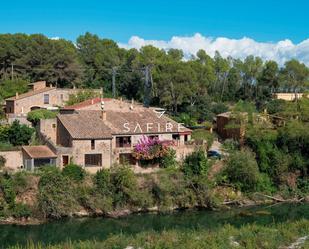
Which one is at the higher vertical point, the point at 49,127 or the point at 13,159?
the point at 49,127

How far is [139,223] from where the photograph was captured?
34.0 metres

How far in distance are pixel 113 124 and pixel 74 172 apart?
24.8 ft

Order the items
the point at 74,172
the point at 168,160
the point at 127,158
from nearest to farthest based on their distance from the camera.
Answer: the point at 74,172
the point at 127,158
the point at 168,160

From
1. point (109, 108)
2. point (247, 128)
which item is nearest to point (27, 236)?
point (109, 108)

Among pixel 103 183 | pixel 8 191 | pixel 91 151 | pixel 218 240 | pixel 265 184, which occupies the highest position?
pixel 91 151

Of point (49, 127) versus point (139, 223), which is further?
point (49, 127)

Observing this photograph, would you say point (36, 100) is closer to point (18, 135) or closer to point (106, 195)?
point (18, 135)

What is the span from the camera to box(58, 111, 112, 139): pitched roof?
38.9m

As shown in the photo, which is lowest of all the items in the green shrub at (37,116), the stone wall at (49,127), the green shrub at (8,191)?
the green shrub at (8,191)

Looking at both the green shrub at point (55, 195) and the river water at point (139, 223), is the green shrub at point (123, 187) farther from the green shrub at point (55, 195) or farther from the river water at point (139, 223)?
the green shrub at point (55, 195)

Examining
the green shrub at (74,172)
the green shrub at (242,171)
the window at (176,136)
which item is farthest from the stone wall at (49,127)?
the green shrub at (242,171)

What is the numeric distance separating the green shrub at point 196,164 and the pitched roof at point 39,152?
10.6 metres

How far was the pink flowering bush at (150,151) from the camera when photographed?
39.9 metres

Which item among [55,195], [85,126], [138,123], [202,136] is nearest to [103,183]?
[55,195]
